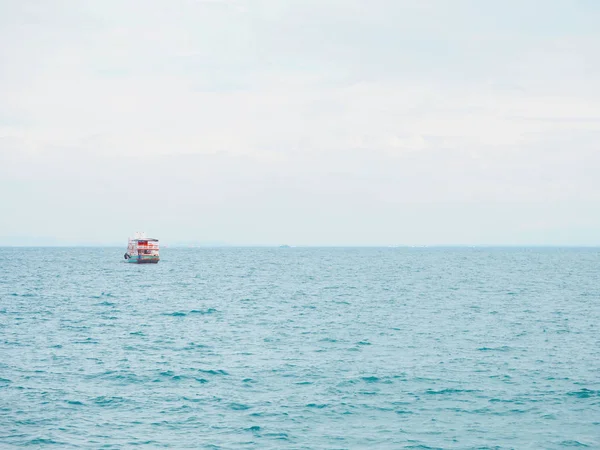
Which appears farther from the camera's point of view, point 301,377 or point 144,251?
point 144,251

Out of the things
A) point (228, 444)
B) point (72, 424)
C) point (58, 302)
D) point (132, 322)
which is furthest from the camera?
point (58, 302)

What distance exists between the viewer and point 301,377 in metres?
34.6

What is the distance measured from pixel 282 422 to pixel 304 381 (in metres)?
6.86

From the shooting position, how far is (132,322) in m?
57.4

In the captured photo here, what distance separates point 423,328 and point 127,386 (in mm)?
27946

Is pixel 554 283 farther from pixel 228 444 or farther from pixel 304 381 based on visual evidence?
pixel 228 444

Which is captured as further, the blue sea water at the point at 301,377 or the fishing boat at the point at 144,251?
the fishing boat at the point at 144,251

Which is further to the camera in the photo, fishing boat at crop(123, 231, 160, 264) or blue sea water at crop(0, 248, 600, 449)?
fishing boat at crop(123, 231, 160, 264)

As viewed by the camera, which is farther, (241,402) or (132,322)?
(132,322)

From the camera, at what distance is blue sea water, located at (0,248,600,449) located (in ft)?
83.3

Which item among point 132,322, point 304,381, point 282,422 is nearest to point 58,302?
point 132,322

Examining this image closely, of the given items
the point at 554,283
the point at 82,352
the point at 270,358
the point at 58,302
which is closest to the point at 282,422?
the point at 270,358

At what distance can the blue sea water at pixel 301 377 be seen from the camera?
25.4 metres

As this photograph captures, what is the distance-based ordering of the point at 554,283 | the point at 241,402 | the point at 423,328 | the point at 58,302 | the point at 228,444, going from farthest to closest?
the point at 554,283 < the point at 58,302 < the point at 423,328 < the point at 241,402 < the point at 228,444
